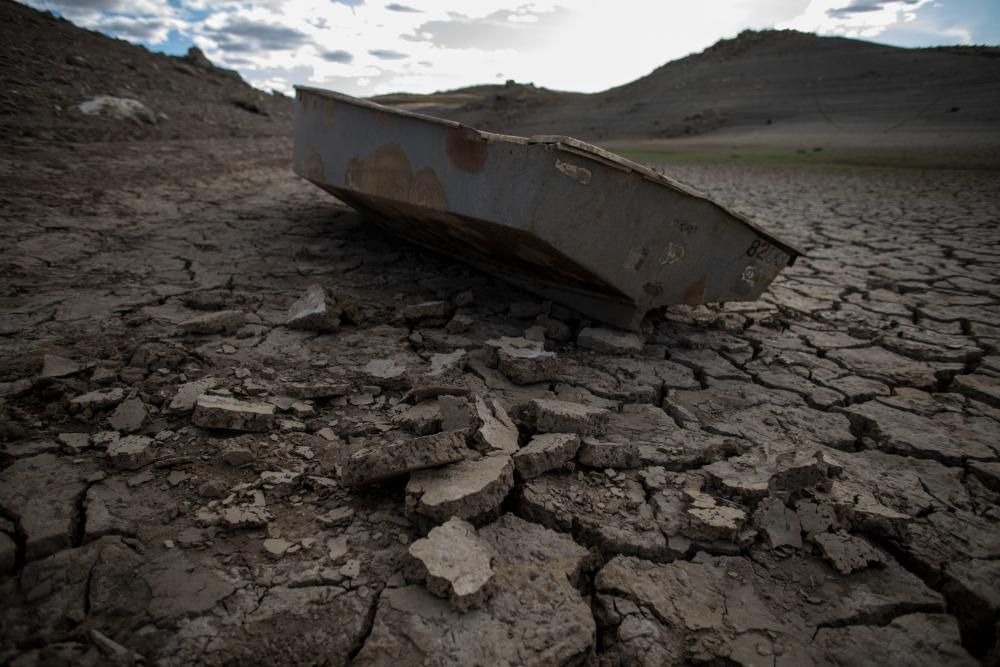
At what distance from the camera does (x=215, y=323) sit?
6.61 feet

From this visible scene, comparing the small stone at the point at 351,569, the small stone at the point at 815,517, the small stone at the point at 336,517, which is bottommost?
the small stone at the point at 815,517

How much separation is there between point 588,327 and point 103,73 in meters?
9.08

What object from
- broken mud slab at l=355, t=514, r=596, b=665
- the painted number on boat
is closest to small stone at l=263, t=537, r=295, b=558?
broken mud slab at l=355, t=514, r=596, b=665

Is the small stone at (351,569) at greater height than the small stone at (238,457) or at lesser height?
lesser

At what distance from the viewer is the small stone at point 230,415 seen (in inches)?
57.7

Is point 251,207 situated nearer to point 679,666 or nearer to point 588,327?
point 588,327

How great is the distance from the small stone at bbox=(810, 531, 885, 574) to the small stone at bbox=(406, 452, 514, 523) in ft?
2.50

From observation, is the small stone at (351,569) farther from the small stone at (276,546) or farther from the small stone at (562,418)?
the small stone at (562,418)

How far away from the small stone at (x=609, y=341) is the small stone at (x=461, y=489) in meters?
0.97

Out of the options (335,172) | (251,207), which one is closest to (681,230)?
(335,172)

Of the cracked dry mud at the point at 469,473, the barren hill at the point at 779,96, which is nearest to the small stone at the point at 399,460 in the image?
the cracked dry mud at the point at 469,473

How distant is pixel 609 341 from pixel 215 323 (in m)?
1.57

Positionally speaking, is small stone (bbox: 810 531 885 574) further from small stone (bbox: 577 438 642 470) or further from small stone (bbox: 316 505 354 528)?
small stone (bbox: 316 505 354 528)

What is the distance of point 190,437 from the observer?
1.44 metres
